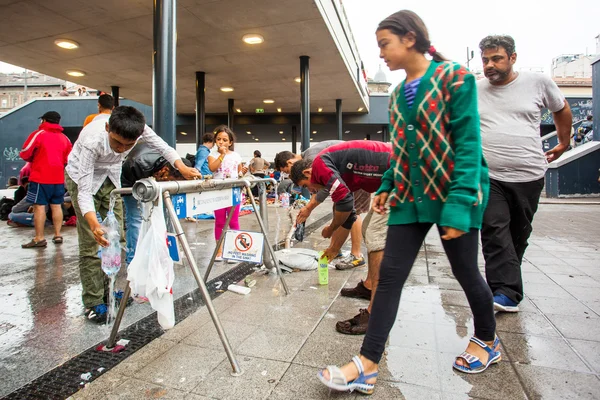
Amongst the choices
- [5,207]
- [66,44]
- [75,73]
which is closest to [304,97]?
[66,44]

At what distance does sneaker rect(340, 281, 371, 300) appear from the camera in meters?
3.42

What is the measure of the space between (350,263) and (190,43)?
776 cm

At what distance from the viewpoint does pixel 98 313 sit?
9.82 ft

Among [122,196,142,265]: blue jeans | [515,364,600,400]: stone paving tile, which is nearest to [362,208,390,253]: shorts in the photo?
[515,364,600,400]: stone paving tile

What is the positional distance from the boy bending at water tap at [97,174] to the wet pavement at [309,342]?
1.00 ft

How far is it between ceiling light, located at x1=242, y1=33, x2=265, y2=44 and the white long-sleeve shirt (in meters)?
6.80

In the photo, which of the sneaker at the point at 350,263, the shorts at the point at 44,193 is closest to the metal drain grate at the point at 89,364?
the sneaker at the point at 350,263

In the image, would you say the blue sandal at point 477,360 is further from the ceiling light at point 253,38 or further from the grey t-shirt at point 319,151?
the ceiling light at point 253,38

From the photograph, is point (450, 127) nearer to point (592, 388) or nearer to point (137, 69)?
point (592, 388)

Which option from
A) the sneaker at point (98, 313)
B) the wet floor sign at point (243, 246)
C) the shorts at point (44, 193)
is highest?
the shorts at point (44, 193)

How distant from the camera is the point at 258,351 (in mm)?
2400

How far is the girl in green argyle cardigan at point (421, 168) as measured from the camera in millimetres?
1751

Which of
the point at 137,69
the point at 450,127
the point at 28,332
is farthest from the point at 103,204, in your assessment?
the point at 137,69

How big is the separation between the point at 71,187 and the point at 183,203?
3.64 feet
